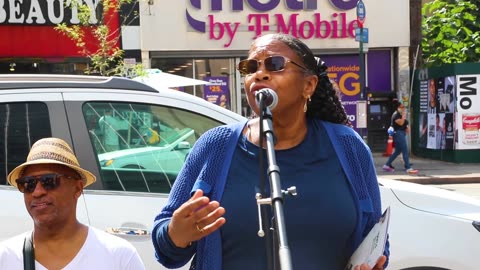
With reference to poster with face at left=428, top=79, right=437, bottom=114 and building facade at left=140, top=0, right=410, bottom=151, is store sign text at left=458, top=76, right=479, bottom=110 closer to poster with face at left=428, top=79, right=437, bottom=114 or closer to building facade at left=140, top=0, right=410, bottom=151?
poster with face at left=428, top=79, right=437, bottom=114

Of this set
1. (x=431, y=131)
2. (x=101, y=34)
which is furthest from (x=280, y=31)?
(x=101, y=34)

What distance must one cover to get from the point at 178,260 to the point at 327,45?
56.1 ft

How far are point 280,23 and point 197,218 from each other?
1707 cm

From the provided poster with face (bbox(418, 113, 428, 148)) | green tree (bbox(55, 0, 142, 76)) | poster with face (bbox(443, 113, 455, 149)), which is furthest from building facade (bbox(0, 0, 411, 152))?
poster with face (bbox(443, 113, 455, 149))

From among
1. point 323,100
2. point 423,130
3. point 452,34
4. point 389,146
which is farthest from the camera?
point 452,34

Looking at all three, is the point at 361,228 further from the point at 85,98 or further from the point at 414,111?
the point at 414,111

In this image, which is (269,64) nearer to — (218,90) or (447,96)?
(447,96)

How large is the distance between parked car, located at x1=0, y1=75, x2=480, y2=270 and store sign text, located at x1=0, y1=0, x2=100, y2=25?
1349 centimetres

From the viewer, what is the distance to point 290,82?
6.81 ft

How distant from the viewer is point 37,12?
16.6m

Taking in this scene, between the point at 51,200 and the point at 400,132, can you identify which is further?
the point at 400,132

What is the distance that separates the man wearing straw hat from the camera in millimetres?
2174

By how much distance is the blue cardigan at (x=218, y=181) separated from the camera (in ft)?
6.70

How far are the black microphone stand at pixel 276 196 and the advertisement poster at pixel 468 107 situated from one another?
51.2 ft
